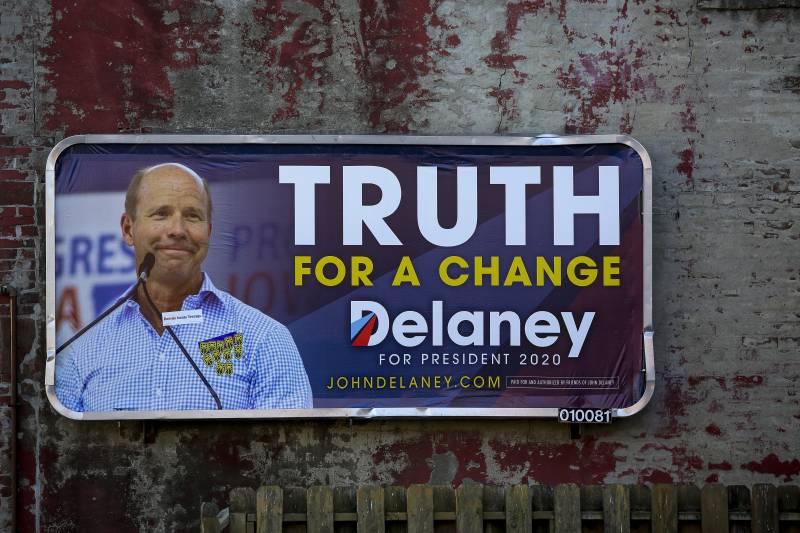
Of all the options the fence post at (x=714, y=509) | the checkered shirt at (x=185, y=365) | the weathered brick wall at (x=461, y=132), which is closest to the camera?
the fence post at (x=714, y=509)

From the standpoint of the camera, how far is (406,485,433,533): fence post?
5.79 meters

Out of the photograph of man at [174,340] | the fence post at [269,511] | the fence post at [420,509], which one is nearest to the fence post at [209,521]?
the fence post at [269,511]

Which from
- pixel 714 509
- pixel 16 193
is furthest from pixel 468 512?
pixel 16 193

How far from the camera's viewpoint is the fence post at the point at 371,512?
578cm

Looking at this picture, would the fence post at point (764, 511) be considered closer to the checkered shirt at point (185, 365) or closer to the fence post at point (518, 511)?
the fence post at point (518, 511)

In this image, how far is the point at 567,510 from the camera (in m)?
5.86

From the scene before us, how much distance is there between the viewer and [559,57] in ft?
24.3

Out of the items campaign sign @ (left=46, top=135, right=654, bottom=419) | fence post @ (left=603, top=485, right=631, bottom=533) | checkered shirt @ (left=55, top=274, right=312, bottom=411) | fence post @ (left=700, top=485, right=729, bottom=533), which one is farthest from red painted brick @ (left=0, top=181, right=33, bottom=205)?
fence post @ (left=700, top=485, right=729, bottom=533)

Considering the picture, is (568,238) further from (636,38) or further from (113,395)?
(113,395)

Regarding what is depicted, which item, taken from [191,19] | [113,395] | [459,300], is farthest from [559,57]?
[113,395]

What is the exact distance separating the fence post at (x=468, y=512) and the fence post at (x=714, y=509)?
1303 mm

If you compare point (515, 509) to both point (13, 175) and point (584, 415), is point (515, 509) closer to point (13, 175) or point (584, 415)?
point (584, 415)

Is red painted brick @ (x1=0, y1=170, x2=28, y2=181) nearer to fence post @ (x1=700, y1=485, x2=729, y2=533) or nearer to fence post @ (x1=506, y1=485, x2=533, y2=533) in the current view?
fence post @ (x1=506, y1=485, x2=533, y2=533)

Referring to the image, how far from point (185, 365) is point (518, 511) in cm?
269
